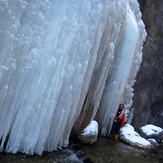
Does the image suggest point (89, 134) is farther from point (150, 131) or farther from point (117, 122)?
point (150, 131)

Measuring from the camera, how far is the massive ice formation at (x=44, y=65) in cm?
281

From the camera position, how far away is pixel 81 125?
183 inches

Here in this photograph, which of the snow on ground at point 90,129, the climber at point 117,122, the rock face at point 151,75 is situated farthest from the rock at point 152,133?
the snow on ground at point 90,129

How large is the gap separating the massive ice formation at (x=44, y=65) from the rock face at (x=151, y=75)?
5756 mm

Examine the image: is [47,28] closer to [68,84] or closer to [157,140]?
[68,84]

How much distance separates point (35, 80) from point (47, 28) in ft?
3.26

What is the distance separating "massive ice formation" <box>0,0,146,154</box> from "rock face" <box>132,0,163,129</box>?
5.76 m

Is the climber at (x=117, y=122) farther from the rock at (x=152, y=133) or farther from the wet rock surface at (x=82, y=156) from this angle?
the rock at (x=152, y=133)

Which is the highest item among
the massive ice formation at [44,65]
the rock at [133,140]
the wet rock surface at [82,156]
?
the massive ice formation at [44,65]

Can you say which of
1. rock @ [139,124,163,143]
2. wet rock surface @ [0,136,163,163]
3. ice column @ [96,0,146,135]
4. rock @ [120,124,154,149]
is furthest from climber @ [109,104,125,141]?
rock @ [139,124,163,143]

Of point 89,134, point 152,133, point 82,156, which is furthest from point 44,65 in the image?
point 152,133

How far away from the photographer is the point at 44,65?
10.3 feet

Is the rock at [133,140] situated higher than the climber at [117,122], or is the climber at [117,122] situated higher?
the climber at [117,122]

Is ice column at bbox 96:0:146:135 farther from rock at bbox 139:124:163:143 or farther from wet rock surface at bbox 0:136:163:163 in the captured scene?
rock at bbox 139:124:163:143
